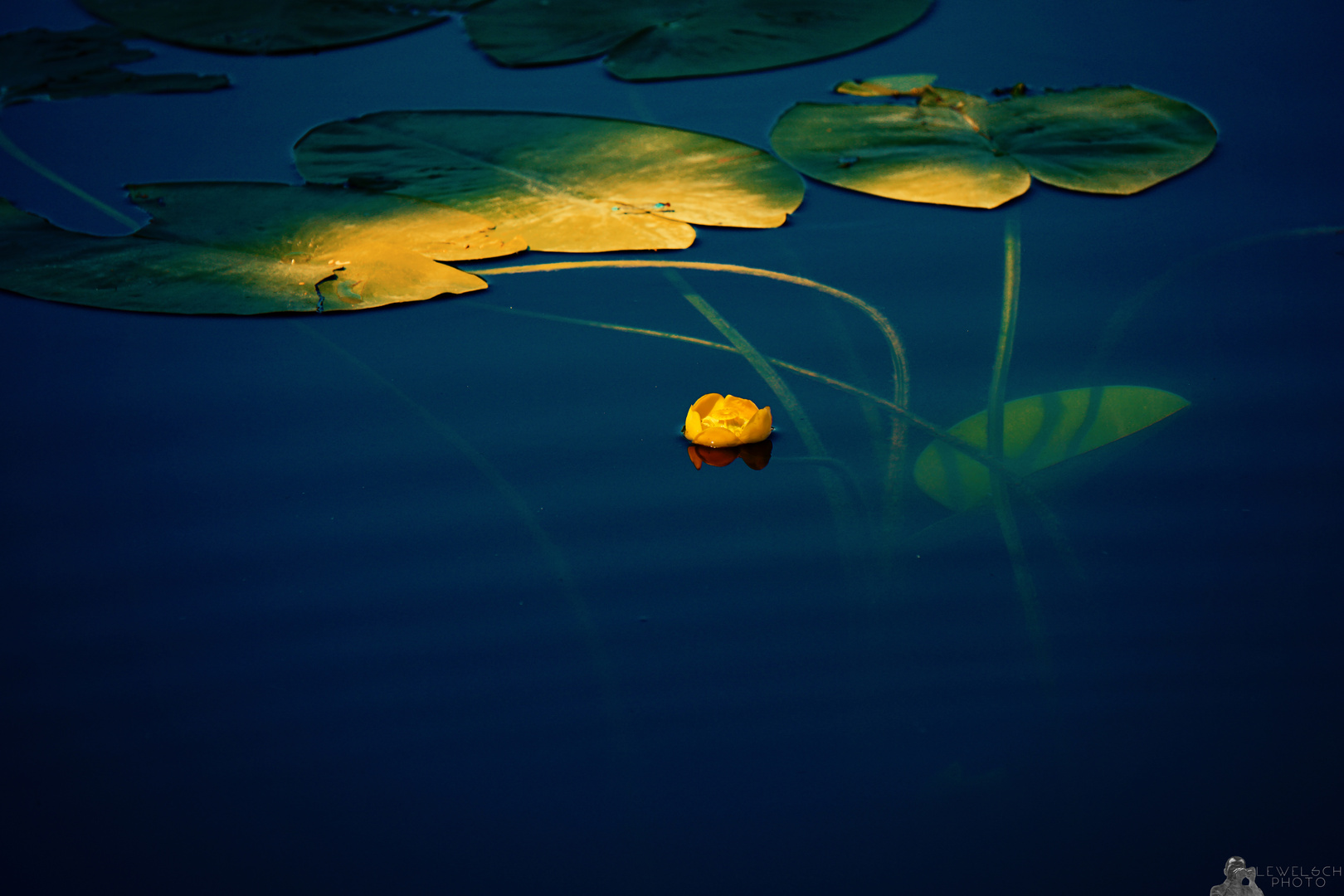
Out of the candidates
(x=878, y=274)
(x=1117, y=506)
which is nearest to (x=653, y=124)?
(x=878, y=274)

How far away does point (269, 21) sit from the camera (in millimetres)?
2883

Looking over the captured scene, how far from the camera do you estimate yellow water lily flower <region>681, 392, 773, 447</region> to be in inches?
53.6

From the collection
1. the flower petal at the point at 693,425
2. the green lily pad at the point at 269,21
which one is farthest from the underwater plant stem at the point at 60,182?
the flower petal at the point at 693,425

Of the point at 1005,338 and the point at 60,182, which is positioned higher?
the point at 60,182


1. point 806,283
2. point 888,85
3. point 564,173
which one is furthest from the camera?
point 888,85

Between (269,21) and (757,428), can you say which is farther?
(269,21)

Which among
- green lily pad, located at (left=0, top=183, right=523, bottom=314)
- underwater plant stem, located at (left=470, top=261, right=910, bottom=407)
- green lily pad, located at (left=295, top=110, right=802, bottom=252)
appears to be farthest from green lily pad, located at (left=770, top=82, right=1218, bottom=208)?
green lily pad, located at (left=0, top=183, right=523, bottom=314)

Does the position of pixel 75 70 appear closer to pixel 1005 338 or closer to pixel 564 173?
pixel 564 173

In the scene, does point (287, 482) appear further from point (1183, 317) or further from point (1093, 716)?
point (1183, 317)

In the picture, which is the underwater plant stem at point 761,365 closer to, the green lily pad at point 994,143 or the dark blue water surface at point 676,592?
the dark blue water surface at point 676,592

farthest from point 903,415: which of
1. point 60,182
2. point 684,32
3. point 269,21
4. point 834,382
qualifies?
point 269,21

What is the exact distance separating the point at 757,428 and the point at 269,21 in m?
2.36

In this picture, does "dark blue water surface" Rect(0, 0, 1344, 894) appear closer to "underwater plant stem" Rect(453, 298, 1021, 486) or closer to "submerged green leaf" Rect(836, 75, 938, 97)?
"underwater plant stem" Rect(453, 298, 1021, 486)

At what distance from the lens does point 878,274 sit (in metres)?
1.73
